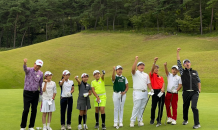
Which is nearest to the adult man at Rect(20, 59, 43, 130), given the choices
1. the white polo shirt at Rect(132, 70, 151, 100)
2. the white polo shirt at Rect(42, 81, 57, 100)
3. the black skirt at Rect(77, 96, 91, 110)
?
the white polo shirt at Rect(42, 81, 57, 100)

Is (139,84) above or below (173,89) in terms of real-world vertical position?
above

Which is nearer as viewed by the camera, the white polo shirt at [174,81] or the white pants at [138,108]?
the white pants at [138,108]

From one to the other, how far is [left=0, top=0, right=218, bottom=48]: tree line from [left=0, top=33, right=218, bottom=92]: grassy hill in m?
8.61

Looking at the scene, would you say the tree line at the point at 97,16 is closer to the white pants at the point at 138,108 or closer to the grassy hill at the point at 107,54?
the grassy hill at the point at 107,54

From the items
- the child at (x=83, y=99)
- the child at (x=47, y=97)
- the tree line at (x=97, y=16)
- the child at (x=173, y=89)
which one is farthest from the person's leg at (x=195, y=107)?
the tree line at (x=97, y=16)

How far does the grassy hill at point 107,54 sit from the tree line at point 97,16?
339 inches

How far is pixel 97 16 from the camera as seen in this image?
69.6 metres

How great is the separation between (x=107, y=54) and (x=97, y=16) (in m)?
27.9

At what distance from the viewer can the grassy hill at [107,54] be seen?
29.6m

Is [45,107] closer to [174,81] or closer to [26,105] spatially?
[26,105]

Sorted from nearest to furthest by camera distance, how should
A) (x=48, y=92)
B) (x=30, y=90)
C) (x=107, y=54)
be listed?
(x=30, y=90)
(x=48, y=92)
(x=107, y=54)

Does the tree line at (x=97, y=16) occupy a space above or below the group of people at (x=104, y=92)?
above

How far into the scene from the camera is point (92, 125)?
835 cm

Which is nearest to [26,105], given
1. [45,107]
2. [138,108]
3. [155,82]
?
[45,107]
